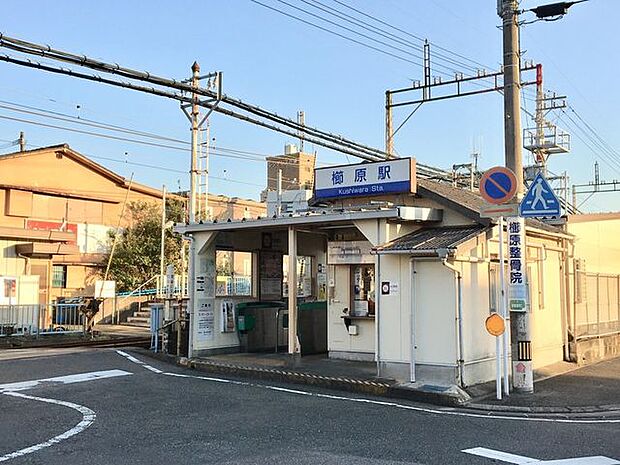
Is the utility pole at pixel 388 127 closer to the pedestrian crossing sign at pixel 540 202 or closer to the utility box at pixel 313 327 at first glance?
the utility box at pixel 313 327

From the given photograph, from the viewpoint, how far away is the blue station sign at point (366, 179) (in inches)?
499

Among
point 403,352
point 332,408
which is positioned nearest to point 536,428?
point 332,408

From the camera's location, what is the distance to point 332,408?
922 cm

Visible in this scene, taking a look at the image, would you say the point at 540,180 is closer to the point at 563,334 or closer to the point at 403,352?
the point at 403,352

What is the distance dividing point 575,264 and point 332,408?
8.84m

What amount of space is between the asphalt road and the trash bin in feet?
12.6

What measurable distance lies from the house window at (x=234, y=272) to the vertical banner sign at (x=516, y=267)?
23.0 ft

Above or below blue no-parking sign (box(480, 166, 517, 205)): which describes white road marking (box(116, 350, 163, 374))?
below

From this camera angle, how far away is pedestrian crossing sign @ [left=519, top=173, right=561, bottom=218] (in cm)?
1014

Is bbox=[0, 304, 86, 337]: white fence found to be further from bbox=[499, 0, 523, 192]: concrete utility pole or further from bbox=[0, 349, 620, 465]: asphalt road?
bbox=[499, 0, 523, 192]: concrete utility pole

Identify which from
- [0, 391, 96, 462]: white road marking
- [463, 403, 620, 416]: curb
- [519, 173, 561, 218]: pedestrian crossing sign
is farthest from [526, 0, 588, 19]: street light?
[0, 391, 96, 462]: white road marking

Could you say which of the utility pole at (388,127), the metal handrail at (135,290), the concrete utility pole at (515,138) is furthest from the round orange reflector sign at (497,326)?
the metal handrail at (135,290)

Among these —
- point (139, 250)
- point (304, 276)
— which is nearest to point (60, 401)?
point (304, 276)

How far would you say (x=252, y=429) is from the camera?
781 centimetres
